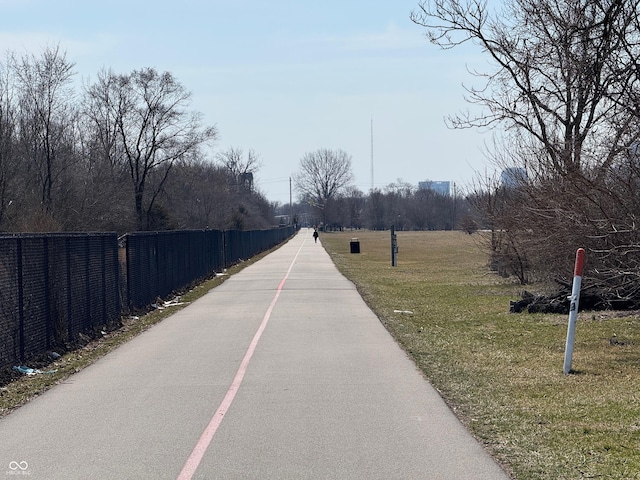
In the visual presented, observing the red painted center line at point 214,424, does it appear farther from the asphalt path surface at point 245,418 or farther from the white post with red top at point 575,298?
the white post with red top at point 575,298

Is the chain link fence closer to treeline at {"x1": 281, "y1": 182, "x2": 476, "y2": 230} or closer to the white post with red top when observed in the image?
the white post with red top

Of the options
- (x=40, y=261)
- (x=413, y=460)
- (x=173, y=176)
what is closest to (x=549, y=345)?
(x=413, y=460)

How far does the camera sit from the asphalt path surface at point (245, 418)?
6312 mm

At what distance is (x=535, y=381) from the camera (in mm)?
9992

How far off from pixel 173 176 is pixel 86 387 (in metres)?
58.4

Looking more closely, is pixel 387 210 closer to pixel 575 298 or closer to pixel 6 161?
pixel 6 161

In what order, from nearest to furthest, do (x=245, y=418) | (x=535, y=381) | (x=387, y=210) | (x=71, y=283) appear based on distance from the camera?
1. (x=245, y=418)
2. (x=535, y=381)
3. (x=71, y=283)
4. (x=387, y=210)

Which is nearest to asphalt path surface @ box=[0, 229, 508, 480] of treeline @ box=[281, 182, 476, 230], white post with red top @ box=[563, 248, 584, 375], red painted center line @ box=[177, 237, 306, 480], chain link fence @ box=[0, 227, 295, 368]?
red painted center line @ box=[177, 237, 306, 480]

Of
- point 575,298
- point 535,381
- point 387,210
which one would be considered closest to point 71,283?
point 535,381

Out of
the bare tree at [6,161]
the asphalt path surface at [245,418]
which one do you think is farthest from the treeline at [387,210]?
the asphalt path surface at [245,418]

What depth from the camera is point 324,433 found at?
24.1 feet

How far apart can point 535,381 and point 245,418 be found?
162 inches

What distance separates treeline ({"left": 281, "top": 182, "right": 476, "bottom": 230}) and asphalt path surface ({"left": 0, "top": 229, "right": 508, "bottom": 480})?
5682 inches

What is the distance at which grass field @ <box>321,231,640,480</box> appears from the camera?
262 inches
